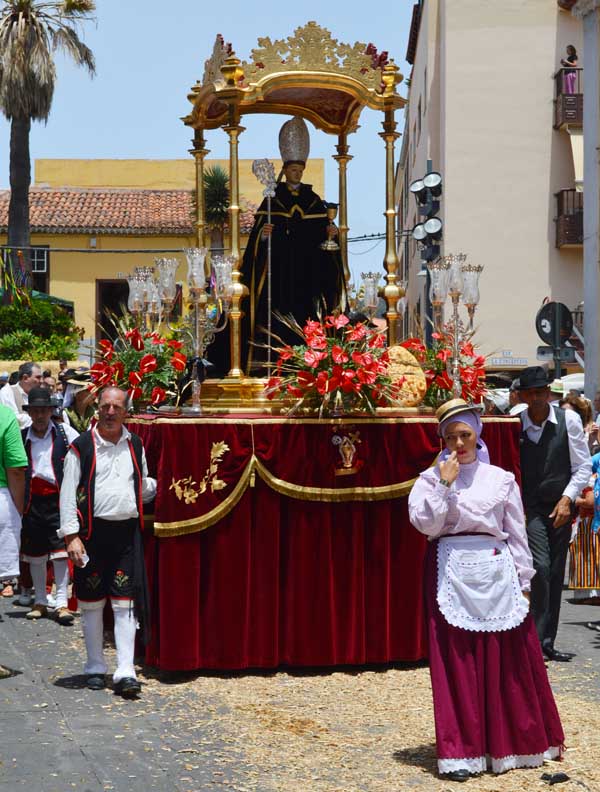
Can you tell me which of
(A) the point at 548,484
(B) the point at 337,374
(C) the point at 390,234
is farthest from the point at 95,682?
(C) the point at 390,234

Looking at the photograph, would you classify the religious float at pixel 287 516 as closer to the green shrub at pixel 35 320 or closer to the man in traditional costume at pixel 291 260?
the man in traditional costume at pixel 291 260

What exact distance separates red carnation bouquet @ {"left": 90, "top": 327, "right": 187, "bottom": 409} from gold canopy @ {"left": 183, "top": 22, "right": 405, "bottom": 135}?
74.6 inches

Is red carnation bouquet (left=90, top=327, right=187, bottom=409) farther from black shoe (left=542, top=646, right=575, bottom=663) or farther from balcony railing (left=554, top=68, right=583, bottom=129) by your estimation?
balcony railing (left=554, top=68, right=583, bottom=129)

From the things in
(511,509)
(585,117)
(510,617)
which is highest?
(585,117)

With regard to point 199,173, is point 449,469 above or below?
below

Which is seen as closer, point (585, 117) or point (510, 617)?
point (510, 617)

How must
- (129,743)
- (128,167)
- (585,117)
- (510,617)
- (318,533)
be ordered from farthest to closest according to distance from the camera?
1. (128,167)
2. (585,117)
3. (318,533)
4. (129,743)
5. (510,617)

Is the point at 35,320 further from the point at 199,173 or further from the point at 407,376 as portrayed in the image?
the point at 407,376

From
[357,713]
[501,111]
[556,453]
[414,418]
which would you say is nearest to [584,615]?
[556,453]

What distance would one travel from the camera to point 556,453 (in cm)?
921

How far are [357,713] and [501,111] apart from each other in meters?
26.9

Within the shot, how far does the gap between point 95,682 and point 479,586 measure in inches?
115

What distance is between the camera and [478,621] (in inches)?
249

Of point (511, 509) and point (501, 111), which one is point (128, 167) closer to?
point (501, 111)
